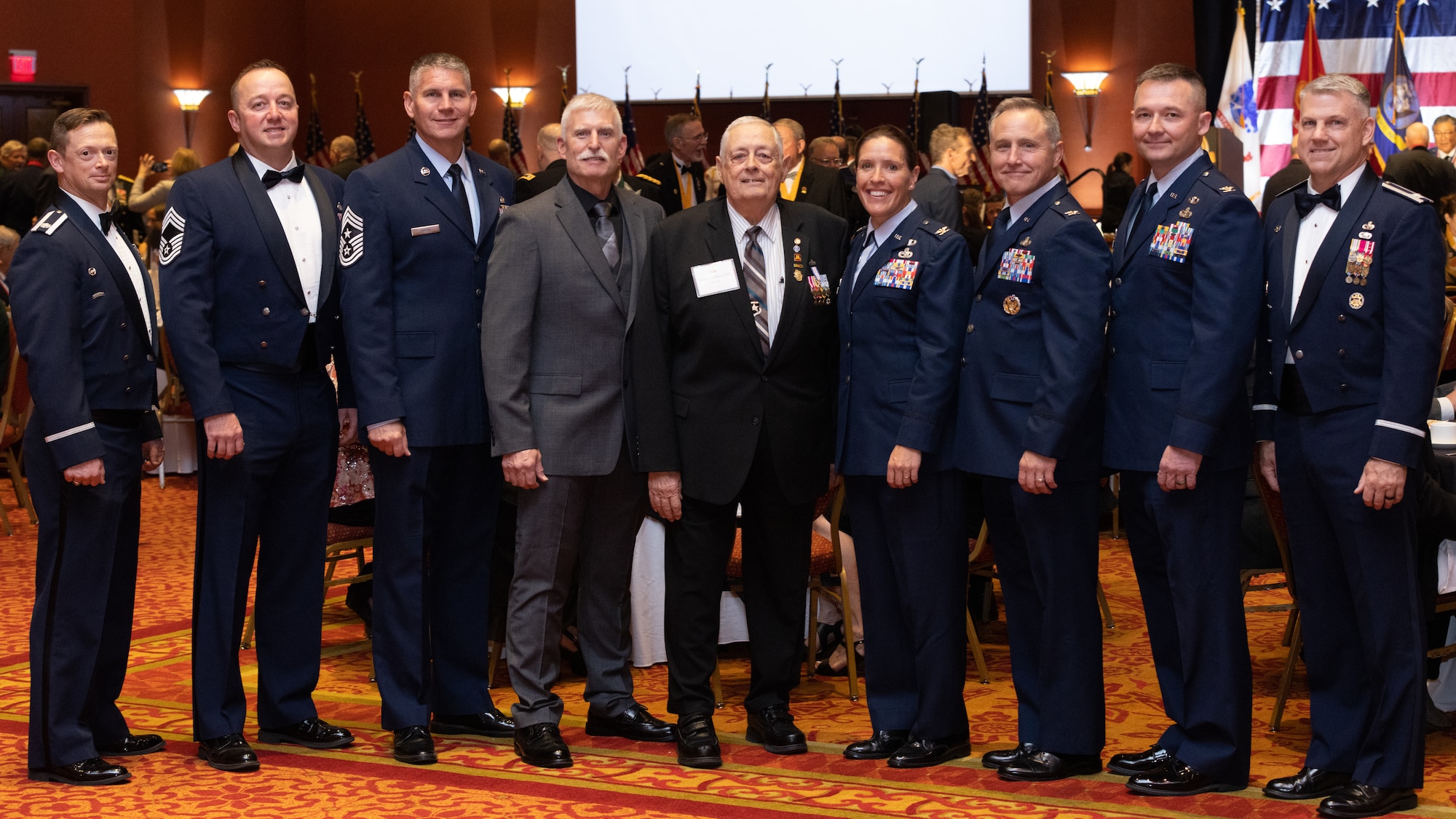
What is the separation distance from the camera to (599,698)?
390cm

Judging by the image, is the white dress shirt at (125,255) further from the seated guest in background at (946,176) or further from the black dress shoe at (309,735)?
the seated guest in background at (946,176)

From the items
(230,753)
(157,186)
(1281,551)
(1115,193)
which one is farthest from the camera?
(1115,193)

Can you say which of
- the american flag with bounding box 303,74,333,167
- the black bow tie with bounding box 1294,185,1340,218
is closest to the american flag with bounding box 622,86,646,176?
the american flag with bounding box 303,74,333,167

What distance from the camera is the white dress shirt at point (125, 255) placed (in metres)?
3.60

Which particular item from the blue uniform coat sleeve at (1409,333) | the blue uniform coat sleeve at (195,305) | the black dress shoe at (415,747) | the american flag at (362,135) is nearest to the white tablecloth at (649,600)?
the black dress shoe at (415,747)

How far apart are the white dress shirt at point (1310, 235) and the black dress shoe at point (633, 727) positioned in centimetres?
184

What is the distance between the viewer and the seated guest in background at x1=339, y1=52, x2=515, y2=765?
3643mm

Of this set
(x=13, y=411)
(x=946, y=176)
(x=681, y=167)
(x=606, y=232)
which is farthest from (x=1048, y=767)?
(x=13, y=411)

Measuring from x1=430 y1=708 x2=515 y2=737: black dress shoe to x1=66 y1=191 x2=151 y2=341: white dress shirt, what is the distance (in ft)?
4.24

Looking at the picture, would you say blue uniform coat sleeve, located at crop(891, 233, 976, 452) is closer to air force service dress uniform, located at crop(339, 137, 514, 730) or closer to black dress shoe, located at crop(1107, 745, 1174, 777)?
black dress shoe, located at crop(1107, 745, 1174, 777)

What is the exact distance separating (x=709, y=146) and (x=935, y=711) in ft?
40.3

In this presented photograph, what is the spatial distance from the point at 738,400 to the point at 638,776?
965mm

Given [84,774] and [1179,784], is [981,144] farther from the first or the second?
[84,774]

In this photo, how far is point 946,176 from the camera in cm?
613
